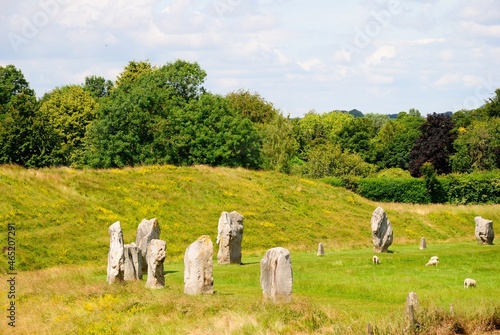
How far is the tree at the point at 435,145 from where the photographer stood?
12188cm

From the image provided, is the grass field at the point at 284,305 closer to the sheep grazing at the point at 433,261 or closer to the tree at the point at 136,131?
the sheep grazing at the point at 433,261

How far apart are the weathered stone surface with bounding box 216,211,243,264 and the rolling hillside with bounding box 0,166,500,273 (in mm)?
8637

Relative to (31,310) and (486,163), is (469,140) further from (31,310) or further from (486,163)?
(31,310)

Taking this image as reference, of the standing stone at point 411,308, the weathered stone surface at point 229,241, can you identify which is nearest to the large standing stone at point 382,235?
the weathered stone surface at point 229,241

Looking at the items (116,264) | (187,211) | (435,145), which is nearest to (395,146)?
(435,145)

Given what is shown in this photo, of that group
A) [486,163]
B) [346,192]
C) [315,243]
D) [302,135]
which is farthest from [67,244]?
[302,135]

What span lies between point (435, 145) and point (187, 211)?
217 ft

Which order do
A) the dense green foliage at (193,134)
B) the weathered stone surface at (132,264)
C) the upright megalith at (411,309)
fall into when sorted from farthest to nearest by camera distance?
1. the dense green foliage at (193,134)
2. the weathered stone surface at (132,264)
3. the upright megalith at (411,309)

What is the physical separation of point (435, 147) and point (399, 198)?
36070 millimetres

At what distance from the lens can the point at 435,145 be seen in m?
122

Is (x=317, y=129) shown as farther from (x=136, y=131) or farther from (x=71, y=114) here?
(x=136, y=131)

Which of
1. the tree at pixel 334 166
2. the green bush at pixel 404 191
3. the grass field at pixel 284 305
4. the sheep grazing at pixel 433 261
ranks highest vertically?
the tree at pixel 334 166

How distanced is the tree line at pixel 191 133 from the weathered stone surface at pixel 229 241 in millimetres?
49155

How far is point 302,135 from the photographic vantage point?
156875mm
